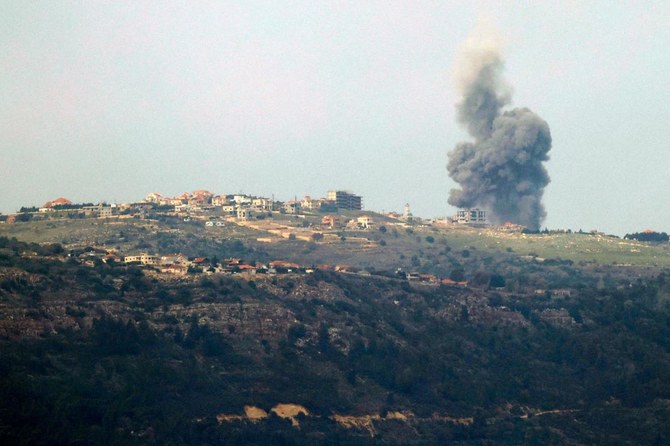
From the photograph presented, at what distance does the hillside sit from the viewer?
4766 inches

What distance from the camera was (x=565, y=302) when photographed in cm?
18788

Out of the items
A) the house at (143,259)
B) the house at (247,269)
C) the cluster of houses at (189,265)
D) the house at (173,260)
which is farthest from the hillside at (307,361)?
the house at (173,260)

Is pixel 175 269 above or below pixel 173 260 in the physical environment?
below

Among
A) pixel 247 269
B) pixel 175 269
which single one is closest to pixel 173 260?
pixel 247 269

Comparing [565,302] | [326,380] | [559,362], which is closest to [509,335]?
[559,362]

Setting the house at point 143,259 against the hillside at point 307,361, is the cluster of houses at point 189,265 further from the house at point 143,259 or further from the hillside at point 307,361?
the hillside at point 307,361

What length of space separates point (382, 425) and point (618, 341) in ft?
144

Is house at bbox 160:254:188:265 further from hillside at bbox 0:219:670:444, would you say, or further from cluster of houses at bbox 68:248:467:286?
hillside at bbox 0:219:670:444

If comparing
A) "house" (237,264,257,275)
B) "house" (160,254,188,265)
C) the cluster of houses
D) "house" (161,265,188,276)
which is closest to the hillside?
"house" (161,265,188,276)

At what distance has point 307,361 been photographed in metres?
144

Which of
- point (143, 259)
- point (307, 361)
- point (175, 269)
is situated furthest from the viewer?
point (143, 259)

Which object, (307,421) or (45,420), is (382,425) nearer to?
(307,421)

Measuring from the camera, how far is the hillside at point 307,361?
4766 inches

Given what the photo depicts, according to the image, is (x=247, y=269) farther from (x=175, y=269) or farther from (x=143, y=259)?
(x=143, y=259)
